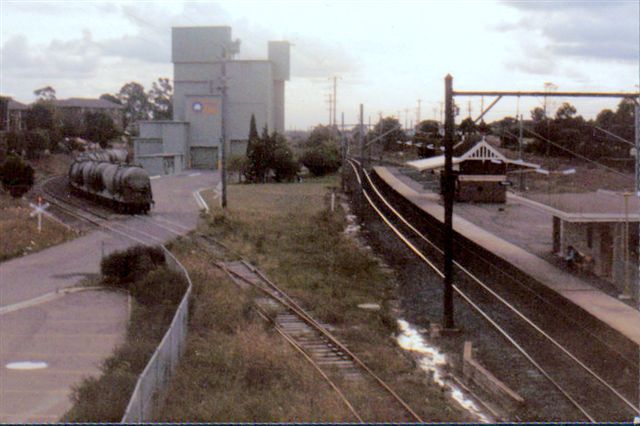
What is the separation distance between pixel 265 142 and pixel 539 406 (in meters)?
63.8

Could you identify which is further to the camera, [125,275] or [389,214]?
[389,214]

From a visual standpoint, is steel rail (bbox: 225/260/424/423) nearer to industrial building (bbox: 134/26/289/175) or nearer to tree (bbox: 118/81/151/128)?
industrial building (bbox: 134/26/289/175)

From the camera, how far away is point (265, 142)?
7706 cm

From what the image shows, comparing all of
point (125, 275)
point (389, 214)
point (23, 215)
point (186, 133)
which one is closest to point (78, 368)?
point (125, 275)

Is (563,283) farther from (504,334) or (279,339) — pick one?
(279,339)

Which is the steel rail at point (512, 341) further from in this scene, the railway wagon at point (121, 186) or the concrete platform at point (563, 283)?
the railway wagon at point (121, 186)

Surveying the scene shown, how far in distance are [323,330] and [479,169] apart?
32.0 metres

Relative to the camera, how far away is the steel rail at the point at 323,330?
14312 millimetres

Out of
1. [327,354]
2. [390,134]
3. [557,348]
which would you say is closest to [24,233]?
[327,354]

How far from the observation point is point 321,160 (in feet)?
296

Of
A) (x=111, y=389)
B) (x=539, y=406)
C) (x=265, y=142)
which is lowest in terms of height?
(x=539, y=406)

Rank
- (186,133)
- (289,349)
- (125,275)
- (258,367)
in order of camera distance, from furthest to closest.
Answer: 1. (186,133)
2. (125,275)
3. (289,349)
4. (258,367)

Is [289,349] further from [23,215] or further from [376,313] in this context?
[23,215]

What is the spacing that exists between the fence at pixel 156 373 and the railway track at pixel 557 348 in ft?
22.3
